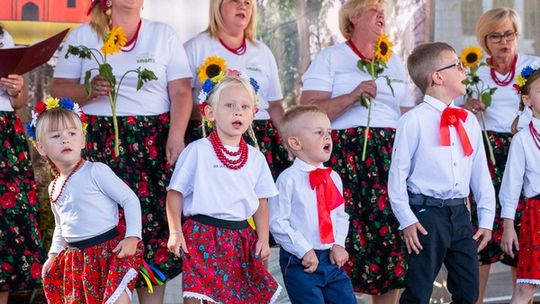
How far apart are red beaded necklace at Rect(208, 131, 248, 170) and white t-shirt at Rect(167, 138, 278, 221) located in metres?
0.02

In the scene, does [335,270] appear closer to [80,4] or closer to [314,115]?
[314,115]

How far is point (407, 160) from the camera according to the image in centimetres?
464

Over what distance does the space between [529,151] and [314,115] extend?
1.14 m

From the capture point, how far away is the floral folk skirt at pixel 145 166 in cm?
495

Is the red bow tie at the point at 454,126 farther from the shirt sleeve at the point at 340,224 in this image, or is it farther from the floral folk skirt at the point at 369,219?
the floral folk skirt at the point at 369,219

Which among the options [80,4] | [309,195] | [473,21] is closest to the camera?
[309,195]

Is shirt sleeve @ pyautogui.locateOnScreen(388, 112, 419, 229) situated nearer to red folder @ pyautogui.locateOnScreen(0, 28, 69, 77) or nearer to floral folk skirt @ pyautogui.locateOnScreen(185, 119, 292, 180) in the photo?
floral folk skirt @ pyautogui.locateOnScreen(185, 119, 292, 180)

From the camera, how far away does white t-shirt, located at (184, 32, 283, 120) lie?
526cm

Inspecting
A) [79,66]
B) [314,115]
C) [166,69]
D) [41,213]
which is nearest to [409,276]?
[314,115]

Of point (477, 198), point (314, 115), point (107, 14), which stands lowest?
point (477, 198)

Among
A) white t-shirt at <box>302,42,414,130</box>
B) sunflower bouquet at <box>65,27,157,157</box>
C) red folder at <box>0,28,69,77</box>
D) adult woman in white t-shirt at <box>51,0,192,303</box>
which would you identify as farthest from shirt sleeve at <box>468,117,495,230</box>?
red folder at <box>0,28,69,77</box>

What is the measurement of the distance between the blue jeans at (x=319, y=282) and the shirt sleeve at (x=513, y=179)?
37.7 inches

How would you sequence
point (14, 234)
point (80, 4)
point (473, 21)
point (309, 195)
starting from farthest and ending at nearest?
point (473, 21) < point (80, 4) < point (14, 234) < point (309, 195)

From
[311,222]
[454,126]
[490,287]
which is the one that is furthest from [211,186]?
[490,287]
